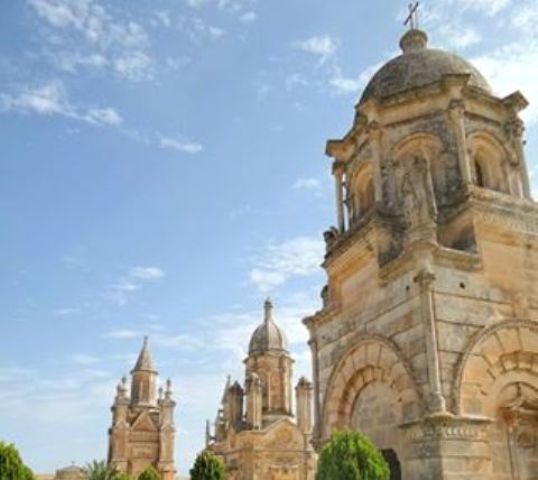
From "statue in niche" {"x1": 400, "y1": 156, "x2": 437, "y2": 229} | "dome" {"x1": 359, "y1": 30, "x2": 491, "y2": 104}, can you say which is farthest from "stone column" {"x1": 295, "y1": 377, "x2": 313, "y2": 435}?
"statue in niche" {"x1": 400, "y1": 156, "x2": 437, "y2": 229}

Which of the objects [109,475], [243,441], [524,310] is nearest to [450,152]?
[524,310]

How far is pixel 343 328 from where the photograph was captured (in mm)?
14961

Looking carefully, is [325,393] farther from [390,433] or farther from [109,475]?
[109,475]

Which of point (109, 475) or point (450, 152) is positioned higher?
point (450, 152)

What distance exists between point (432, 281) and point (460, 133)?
14.1 ft


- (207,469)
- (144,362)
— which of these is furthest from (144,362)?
(207,469)

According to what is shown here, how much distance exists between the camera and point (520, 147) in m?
15.0

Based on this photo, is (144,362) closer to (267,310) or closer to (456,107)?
(267,310)

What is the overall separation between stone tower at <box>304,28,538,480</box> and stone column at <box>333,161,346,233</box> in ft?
0.13

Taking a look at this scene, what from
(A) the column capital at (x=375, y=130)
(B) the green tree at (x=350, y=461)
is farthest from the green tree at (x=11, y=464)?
(A) the column capital at (x=375, y=130)

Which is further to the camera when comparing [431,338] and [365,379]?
[365,379]

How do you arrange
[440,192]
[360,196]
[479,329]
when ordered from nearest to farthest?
[479,329]
[440,192]
[360,196]

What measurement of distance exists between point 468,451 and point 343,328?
469 centimetres

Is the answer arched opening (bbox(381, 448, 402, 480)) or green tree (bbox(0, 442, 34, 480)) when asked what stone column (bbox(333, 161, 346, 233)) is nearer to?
arched opening (bbox(381, 448, 402, 480))
